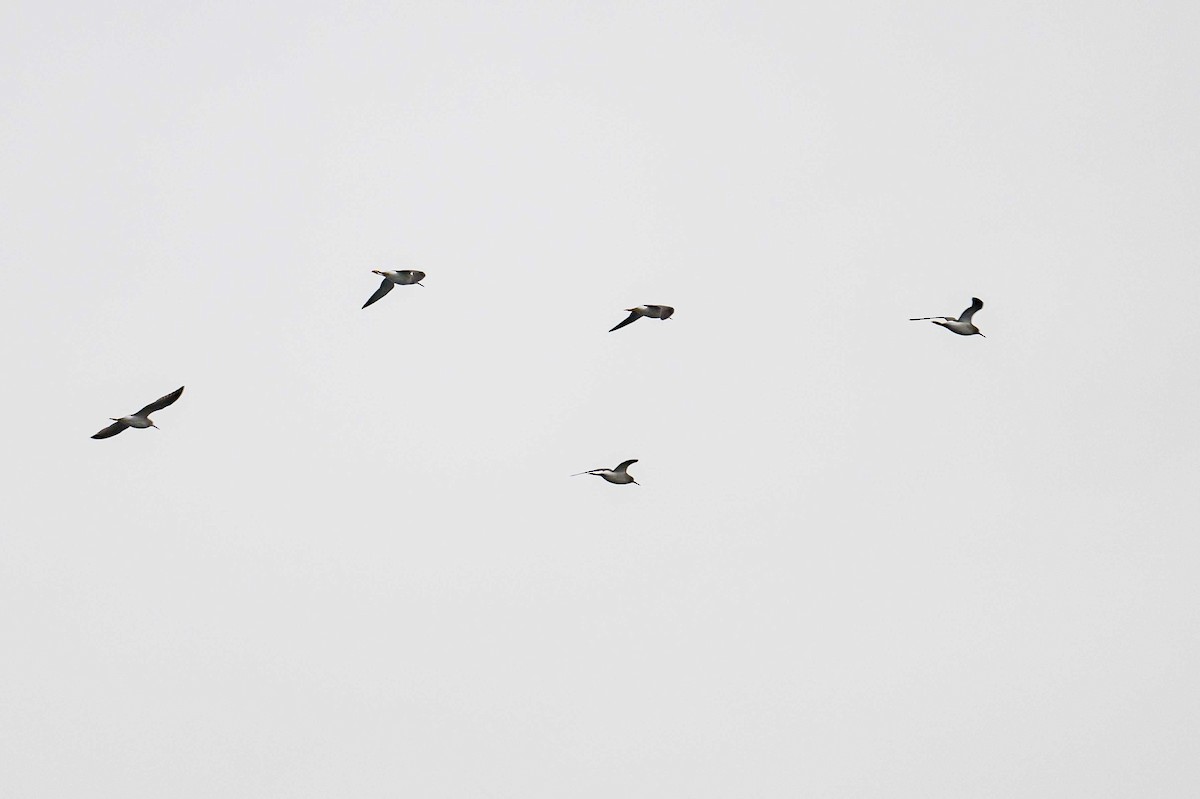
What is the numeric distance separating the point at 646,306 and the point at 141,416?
26677mm

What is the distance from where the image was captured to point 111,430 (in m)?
75.0

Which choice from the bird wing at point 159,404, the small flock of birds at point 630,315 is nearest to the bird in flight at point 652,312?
the small flock of birds at point 630,315

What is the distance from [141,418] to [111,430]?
7.33 ft

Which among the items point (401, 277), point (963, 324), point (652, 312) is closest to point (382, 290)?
point (401, 277)

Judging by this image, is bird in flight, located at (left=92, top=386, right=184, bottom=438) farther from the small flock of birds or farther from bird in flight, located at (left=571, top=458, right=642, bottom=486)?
bird in flight, located at (left=571, top=458, right=642, bottom=486)

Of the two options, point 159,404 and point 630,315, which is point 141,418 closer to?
point 159,404

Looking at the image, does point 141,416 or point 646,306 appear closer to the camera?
point 141,416

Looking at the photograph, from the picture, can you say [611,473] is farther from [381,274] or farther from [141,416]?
[141,416]

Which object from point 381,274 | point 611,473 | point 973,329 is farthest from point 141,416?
point 973,329

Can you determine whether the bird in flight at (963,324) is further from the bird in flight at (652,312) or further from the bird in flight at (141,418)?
the bird in flight at (141,418)

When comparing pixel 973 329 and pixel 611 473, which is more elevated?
pixel 973 329

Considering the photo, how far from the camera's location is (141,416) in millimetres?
77000

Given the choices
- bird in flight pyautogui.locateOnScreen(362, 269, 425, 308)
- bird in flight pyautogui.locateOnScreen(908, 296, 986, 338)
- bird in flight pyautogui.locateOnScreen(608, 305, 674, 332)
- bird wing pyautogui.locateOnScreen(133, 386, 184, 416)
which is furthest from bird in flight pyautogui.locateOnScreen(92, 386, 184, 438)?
bird in flight pyautogui.locateOnScreen(908, 296, 986, 338)

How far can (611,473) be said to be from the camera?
89.9 m
